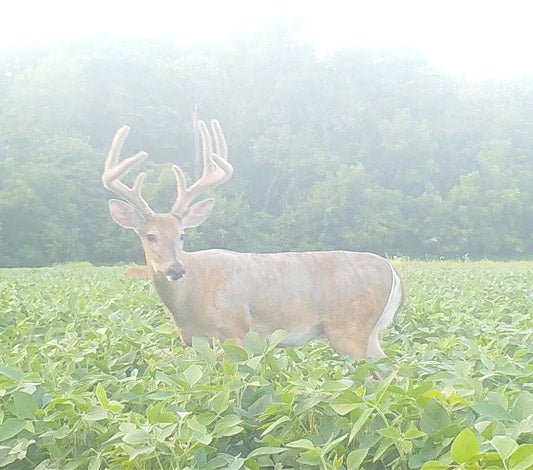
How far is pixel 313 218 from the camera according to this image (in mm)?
31906

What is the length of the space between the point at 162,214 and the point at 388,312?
1.30m

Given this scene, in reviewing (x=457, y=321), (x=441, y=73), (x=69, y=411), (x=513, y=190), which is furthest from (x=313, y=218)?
(x=69, y=411)

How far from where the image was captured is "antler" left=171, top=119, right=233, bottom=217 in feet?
13.8

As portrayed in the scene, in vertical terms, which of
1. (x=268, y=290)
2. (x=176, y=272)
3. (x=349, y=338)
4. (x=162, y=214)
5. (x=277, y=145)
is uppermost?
(x=162, y=214)

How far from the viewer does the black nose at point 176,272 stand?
3595mm

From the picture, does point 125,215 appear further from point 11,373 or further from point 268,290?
point 11,373

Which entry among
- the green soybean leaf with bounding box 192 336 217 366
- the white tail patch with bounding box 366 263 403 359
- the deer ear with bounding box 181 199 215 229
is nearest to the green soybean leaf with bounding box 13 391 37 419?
the green soybean leaf with bounding box 192 336 217 366

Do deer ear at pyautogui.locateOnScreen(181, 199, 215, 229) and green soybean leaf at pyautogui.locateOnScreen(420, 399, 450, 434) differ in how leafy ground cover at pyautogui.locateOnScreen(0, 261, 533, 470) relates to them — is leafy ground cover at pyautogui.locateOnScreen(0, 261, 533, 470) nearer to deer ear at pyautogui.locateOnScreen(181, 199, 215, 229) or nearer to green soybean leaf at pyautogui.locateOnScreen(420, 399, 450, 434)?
green soybean leaf at pyautogui.locateOnScreen(420, 399, 450, 434)

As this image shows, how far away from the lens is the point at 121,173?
424cm

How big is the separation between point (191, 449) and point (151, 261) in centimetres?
247

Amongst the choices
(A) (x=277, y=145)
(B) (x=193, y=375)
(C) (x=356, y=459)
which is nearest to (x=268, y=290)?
(B) (x=193, y=375)

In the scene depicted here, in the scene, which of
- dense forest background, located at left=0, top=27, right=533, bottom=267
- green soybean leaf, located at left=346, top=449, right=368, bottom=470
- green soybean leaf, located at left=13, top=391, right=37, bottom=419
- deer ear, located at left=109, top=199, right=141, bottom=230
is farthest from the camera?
dense forest background, located at left=0, top=27, right=533, bottom=267

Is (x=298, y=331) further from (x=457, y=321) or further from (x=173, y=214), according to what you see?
(x=457, y=321)

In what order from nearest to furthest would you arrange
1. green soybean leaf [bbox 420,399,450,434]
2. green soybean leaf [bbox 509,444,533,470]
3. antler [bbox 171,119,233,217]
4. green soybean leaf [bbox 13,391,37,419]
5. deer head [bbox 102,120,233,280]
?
green soybean leaf [bbox 509,444,533,470] → green soybean leaf [bbox 420,399,450,434] → green soybean leaf [bbox 13,391,37,419] → deer head [bbox 102,120,233,280] → antler [bbox 171,119,233,217]
